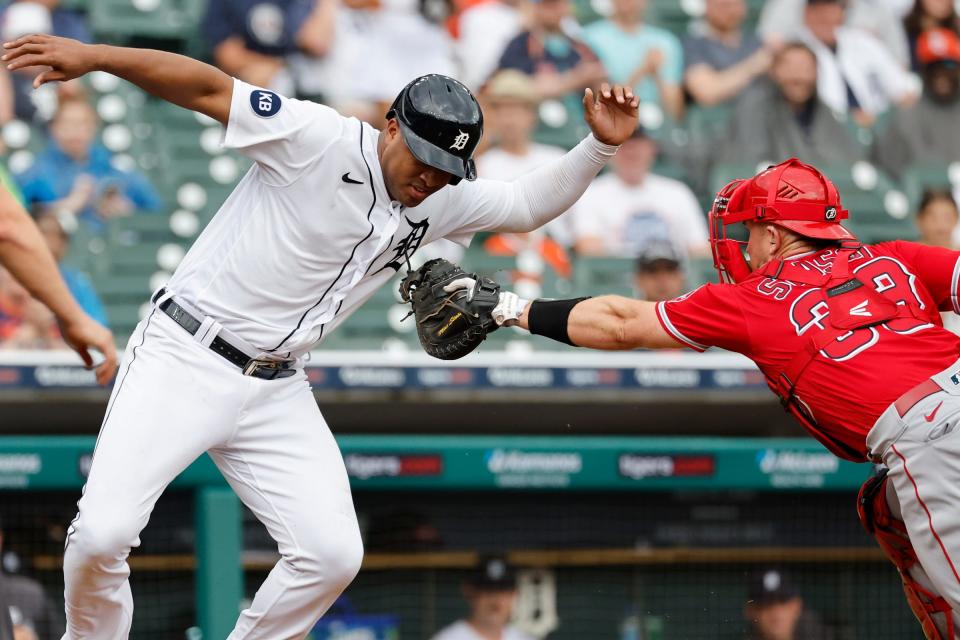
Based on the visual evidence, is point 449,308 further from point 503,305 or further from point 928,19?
point 928,19

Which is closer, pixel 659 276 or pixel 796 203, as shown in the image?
pixel 796 203

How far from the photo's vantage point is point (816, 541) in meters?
6.36

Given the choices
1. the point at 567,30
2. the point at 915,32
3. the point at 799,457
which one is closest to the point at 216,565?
the point at 799,457

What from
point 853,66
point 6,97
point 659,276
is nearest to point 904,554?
point 659,276

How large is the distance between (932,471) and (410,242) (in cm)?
152

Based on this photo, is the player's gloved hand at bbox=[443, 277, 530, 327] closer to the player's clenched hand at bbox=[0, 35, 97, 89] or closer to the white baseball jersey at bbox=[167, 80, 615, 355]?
the white baseball jersey at bbox=[167, 80, 615, 355]

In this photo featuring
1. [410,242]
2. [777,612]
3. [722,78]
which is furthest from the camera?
[722,78]

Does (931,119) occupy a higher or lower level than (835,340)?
lower

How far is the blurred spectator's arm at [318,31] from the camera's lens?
7.34 meters

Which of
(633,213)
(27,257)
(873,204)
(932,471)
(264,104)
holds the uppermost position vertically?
(264,104)

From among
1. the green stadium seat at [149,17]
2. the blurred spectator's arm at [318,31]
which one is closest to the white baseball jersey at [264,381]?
the blurred spectator's arm at [318,31]

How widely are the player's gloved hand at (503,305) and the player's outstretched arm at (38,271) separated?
0.99m

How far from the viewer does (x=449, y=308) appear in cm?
384

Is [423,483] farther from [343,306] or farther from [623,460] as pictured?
[343,306]
